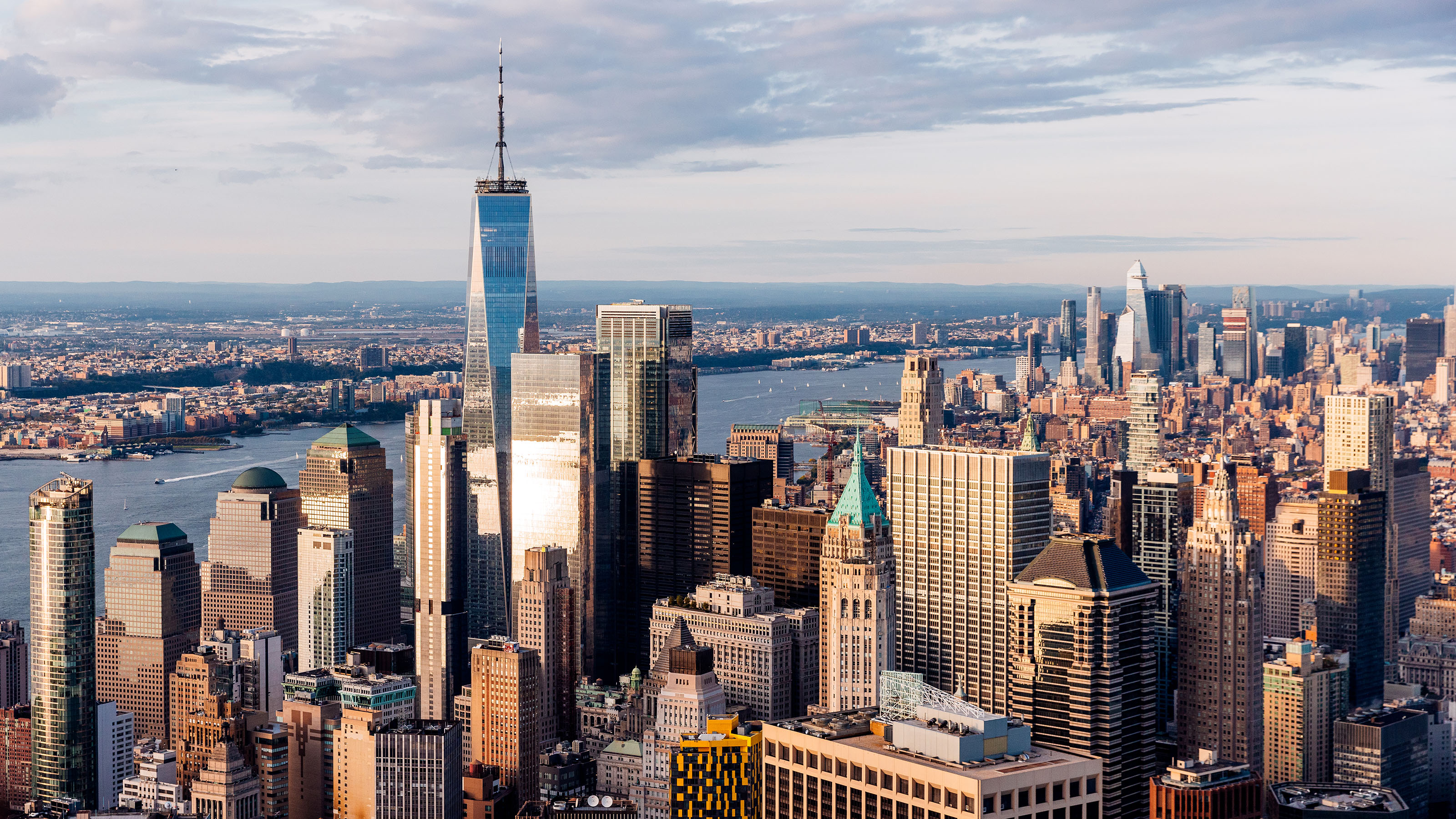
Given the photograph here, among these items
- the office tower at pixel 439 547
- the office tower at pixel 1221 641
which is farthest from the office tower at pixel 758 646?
the office tower at pixel 1221 641

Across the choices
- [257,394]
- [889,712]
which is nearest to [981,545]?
[889,712]

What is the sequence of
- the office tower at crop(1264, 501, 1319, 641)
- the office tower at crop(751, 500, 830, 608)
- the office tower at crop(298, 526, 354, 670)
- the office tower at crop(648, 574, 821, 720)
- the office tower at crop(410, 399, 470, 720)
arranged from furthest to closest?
1. the office tower at crop(298, 526, 354, 670)
2. the office tower at crop(410, 399, 470, 720)
3. the office tower at crop(1264, 501, 1319, 641)
4. the office tower at crop(751, 500, 830, 608)
5. the office tower at crop(648, 574, 821, 720)

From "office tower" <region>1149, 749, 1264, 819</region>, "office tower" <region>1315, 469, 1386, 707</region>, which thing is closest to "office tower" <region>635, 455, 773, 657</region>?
"office tower" <region>1315, 469, 1386, 707</region>

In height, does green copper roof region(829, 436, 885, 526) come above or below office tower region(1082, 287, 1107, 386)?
below

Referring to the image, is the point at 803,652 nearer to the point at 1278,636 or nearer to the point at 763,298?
the point at 1278,636

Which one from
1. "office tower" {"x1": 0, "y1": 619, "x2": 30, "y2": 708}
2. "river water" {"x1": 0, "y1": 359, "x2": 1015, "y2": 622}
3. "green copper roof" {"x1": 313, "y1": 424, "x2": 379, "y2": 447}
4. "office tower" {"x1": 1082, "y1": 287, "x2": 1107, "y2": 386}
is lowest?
"office tower" {"x1": 0, "y1": 619, "x2": 30, "y2": 708}

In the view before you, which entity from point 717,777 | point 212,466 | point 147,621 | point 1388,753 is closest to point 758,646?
point 1388,753

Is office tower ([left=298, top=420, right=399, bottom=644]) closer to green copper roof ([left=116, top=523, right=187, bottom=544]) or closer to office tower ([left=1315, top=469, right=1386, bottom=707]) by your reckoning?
green copper roof ([left=116, top=523, right=187, bottom=544])
